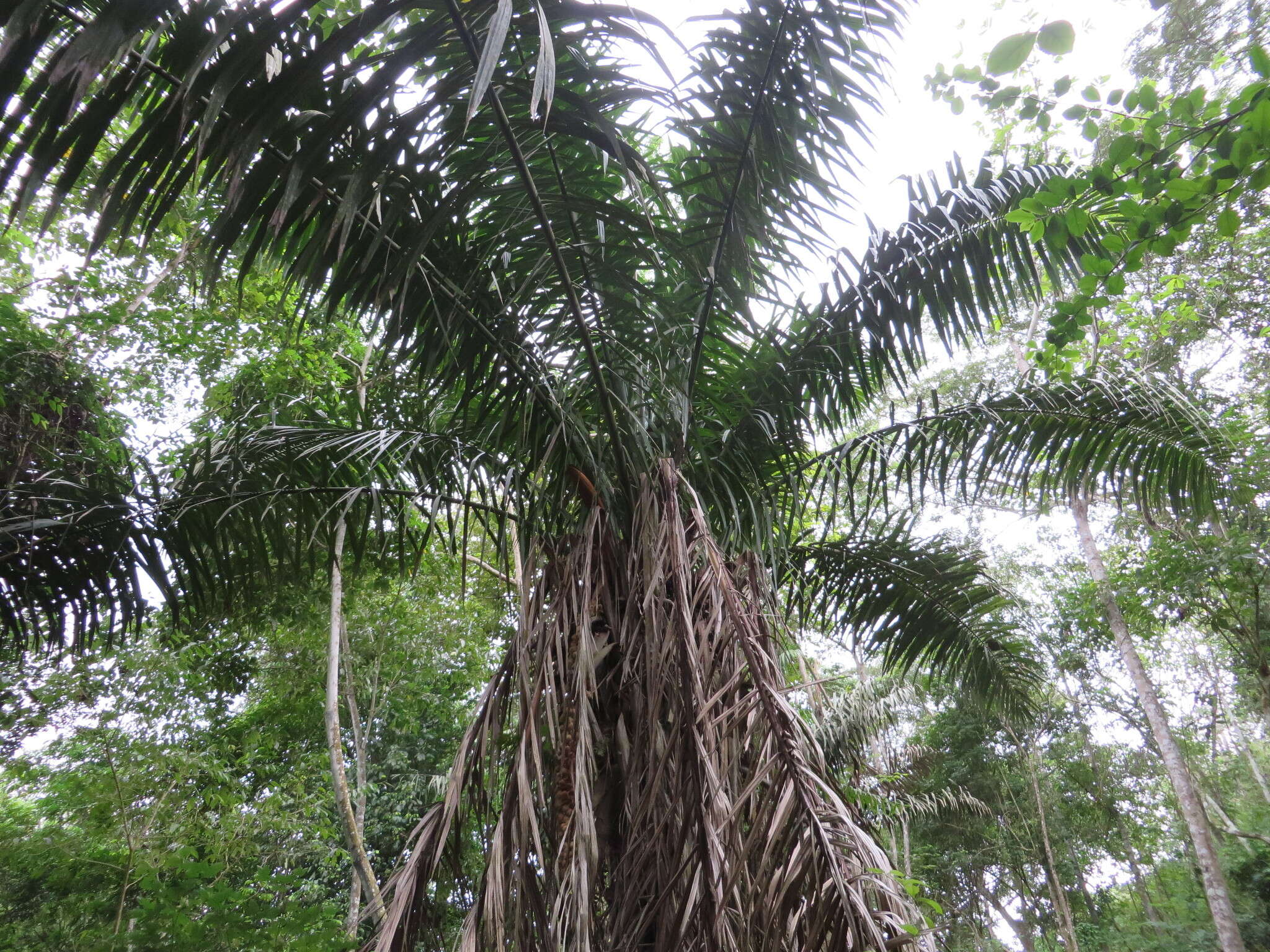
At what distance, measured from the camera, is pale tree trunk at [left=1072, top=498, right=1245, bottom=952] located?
27.2 ft

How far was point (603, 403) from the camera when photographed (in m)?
2.24

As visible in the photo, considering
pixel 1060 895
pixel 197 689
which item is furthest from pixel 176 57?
pixel 1060 895

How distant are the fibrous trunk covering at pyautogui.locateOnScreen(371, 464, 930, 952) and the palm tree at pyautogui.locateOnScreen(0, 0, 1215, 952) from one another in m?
A: 0.01

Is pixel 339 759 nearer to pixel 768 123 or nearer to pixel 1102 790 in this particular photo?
pixel 768 123

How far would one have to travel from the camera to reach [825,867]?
1.43 m

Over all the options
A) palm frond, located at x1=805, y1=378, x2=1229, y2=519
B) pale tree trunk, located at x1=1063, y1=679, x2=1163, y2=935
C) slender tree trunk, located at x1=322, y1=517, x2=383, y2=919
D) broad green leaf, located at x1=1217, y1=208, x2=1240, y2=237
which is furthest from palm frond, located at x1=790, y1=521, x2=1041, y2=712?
pale tree trunk, located at x1=1063, y1=679, x2=1163, y2=935

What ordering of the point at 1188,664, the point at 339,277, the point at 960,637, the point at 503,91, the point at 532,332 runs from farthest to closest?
the point at 1188,664 < the point at 960,637 < the point at 532,332 < the point at 339,277 < the point at 503,91

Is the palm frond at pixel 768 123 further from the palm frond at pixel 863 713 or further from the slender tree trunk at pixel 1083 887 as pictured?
the slender tree trunk at pixel 1083 887

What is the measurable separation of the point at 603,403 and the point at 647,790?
1.06 m

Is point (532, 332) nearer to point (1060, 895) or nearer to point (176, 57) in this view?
point (176, 57)

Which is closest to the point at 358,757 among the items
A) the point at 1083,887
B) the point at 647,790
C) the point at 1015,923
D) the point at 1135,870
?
the point at 647,790

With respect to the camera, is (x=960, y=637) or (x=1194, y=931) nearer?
(x=960, y=637)

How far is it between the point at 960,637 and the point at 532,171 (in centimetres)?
269

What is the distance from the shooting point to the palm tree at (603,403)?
1447mm
